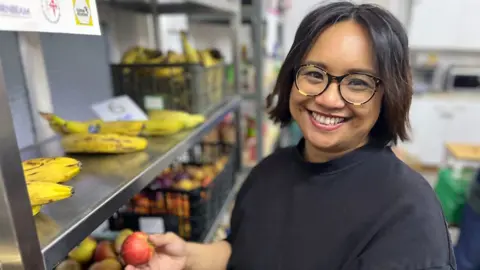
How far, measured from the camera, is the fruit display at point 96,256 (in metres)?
0.84

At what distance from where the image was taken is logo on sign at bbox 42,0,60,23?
0.49 metres

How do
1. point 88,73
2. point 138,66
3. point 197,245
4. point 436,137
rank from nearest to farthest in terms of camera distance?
point 197,245 < point 138,66 < point 88,73 < point 436,137

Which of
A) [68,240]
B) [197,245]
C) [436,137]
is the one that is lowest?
[436,137]

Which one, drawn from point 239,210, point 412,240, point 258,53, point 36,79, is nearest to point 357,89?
point 412,240

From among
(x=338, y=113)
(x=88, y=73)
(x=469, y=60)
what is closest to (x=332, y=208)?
(x=338, y=113)

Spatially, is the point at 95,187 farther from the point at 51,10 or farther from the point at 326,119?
the point at 326,119

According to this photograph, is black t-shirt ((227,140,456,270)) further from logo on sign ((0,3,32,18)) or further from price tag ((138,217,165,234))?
logo on sign ((0,3,32,18))

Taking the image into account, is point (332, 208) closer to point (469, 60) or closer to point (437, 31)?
point (437, 31)

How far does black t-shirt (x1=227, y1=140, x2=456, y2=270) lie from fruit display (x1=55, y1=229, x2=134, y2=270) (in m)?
0.29

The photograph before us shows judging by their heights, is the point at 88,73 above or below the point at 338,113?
above

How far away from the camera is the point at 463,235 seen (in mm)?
1982

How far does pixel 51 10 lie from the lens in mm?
503

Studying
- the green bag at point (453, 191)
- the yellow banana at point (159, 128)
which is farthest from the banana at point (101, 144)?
the green bag at point (453, 191)

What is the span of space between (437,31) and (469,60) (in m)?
0.68
